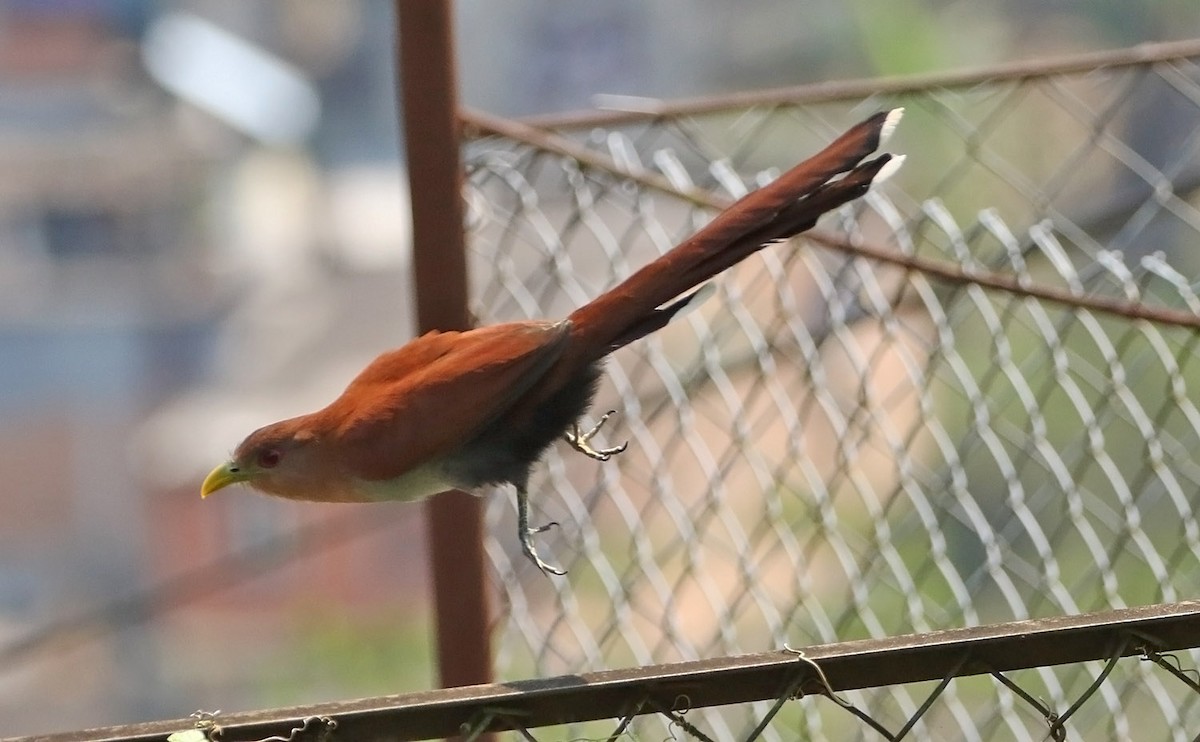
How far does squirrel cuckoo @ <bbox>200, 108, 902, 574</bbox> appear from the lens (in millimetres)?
992

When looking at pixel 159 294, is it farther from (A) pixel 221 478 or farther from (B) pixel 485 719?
(B) pixel 485 719

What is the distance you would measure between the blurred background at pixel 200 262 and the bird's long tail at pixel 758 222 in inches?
105

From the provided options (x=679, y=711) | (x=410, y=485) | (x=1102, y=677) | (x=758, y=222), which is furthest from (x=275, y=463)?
(x=1102, y=677)

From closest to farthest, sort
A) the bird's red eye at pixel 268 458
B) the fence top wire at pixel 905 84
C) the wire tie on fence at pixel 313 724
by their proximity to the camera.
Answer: the wire tie on fence at pixel 313 724 → the bird's red eye at pixel 268 458 → the fence top wire at pixel 905 84

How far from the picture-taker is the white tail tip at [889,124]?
0.92m

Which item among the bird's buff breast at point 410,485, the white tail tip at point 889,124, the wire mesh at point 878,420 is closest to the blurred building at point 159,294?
the wire mesh at point 878,420

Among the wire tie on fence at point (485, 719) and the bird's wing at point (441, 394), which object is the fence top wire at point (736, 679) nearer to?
the wire tie on fence at point (485, 719)

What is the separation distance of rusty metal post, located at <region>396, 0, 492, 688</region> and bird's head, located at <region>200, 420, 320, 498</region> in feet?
0.44

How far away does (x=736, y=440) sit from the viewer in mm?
1618

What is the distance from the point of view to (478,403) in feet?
3.44

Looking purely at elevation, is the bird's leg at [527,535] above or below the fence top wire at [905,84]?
below

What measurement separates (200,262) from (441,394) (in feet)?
11.7

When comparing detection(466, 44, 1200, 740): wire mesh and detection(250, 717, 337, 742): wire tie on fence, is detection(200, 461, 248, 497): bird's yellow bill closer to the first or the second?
detection(466, 44, 1200, 740): wire mesh

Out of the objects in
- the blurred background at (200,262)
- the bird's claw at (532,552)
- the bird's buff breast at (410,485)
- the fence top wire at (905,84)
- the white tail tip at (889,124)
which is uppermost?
the blurred background at (200,262)
